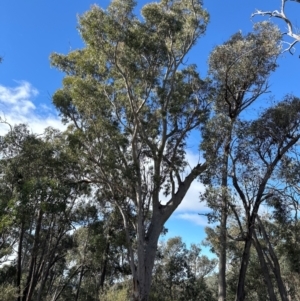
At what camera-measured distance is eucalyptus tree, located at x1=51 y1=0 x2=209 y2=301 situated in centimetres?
1235

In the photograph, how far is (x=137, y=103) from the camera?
13.9 m

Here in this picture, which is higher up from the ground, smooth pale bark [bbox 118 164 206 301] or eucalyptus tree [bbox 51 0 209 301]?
eucalyptus tree [bbox 51 0 209 301]

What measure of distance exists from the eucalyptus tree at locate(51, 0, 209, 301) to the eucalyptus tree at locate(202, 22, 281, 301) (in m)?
0.77

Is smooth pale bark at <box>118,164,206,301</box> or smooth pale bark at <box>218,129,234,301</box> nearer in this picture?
smooth pale bark at <box>118,164,206,301</box>

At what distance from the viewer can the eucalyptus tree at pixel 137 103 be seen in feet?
40.5

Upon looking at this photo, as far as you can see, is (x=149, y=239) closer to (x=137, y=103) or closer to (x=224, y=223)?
(x=224, y=223)

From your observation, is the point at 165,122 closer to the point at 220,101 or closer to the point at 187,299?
the point at 220,101

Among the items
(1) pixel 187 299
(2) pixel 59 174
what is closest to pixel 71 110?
(2) pixel 59 174

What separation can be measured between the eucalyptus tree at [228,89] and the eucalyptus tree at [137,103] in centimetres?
77

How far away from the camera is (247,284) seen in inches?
1110

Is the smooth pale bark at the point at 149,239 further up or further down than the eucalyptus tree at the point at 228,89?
further down

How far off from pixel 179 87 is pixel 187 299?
22.6m

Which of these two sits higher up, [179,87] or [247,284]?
[179,87]

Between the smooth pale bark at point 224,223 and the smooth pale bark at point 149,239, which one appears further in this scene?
the smooth pale bark at point 224,223
